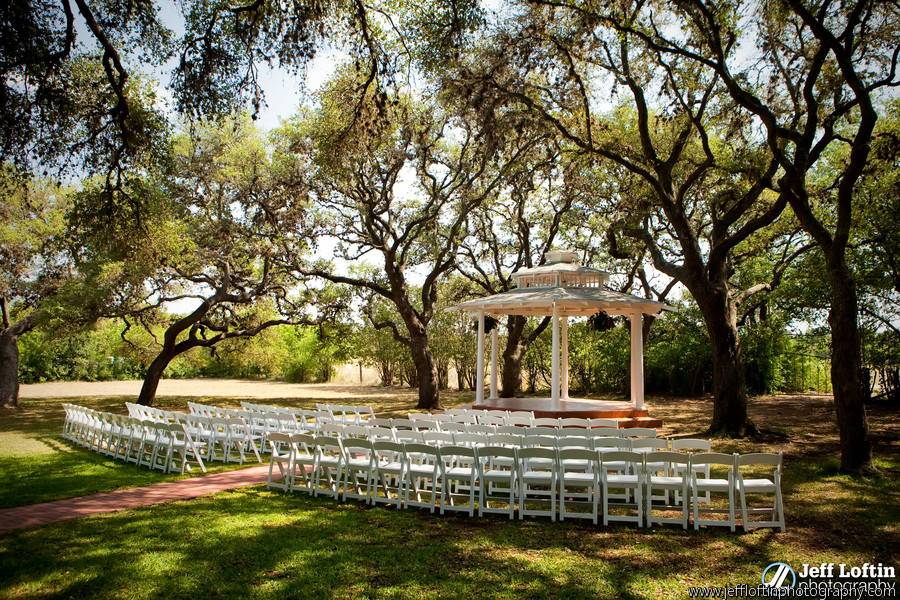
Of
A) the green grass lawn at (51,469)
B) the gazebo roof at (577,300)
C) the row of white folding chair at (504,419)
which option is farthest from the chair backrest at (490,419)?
the green grass lawn at (51,469)

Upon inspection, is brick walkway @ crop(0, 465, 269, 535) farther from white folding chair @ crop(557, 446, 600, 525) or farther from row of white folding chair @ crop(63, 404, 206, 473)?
white folding chair @ crop(557, 446, 600, 525)

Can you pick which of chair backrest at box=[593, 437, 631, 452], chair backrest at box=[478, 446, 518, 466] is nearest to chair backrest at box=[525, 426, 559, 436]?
chair backrest at box=[593, 437, 631, 452]

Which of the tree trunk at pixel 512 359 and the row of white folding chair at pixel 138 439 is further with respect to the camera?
the tree trunk at pixel 512 359

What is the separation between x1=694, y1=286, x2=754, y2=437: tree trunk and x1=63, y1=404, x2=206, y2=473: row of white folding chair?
33.6ft

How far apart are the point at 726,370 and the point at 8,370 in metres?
21.8

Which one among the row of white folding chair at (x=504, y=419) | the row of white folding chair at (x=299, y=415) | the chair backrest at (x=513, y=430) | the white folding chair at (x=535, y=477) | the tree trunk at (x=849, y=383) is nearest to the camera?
the white folding chair at (x=535, y=477)

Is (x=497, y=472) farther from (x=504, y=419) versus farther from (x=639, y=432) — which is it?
(x=504, y=419)

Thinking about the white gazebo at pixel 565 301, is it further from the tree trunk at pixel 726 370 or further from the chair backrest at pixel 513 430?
the chair backrest at pixel 513 430

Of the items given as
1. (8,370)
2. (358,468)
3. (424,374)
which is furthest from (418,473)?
(8,370)

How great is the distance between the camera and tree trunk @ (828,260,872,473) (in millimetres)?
8508

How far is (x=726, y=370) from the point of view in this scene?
40.9 feet

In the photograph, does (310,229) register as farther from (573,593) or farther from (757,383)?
(757,383)

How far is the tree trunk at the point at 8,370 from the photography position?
18.9m

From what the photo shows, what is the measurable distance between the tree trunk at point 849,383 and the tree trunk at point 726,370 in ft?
11.9
